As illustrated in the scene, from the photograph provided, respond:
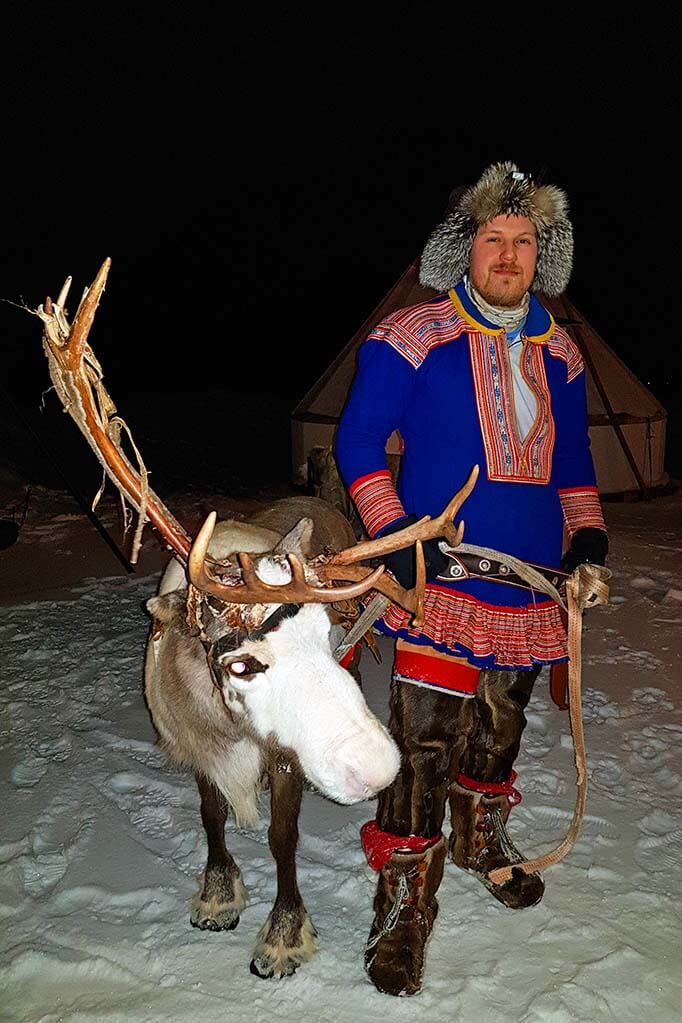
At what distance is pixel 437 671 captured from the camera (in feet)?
6.94

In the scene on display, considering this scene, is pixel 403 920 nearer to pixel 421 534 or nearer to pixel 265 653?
pixel 265 653

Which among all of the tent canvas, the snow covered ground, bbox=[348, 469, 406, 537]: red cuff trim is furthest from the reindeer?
the tent canvas

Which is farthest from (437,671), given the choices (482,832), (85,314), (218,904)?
(85,314)

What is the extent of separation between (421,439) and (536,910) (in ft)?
5.49

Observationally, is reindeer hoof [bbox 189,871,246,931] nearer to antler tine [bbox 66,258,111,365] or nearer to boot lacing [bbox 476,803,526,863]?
boot lacing [bbox 476,803,526,863]

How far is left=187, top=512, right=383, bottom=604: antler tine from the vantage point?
1730mm

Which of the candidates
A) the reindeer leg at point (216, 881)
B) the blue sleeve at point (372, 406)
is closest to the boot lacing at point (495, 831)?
the reindeer leg at point (216, 881)

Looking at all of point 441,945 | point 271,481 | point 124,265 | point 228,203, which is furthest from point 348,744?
point 228,203

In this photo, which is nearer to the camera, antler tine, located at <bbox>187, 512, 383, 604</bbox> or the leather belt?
antler tine, located at <bbox>187, 512, 383, 604</bbox>

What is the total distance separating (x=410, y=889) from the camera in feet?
7.28

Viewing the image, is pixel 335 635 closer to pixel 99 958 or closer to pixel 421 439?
pixel 421 439

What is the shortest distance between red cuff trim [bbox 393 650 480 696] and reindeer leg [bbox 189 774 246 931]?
0.81 meters

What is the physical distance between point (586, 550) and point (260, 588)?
109 centimetres

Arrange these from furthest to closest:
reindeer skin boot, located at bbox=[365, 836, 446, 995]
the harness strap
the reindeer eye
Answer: reindeer skin boot, located at bbox=[365, 836, 446, 995], the harness strap, the reindeer eye
